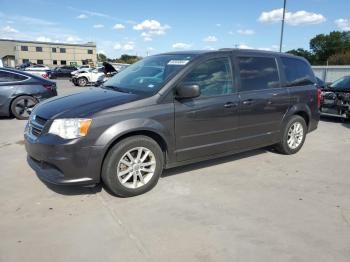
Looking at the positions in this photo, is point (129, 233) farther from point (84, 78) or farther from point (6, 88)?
point (84, 78)

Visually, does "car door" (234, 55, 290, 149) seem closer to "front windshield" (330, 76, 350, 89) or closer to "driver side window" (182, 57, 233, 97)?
"driver side window" (182, 57, 233, 97)

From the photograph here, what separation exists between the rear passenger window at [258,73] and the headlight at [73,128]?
2505 millimetres

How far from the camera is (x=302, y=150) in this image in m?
6.68

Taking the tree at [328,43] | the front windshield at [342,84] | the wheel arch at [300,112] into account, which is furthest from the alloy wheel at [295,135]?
the tree at [328,43]

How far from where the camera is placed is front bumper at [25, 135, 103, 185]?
3725mm

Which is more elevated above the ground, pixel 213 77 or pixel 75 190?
pixel 213 77

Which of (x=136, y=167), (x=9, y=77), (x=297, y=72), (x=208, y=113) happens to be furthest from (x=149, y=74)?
(x=9, y=77)

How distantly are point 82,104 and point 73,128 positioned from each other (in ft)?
1.45

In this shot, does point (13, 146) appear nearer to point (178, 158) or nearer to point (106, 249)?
point (178, 158)

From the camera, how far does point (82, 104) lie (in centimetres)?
409

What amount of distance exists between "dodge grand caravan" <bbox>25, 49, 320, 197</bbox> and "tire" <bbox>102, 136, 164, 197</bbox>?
0.04 feet

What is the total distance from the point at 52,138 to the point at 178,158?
1.65 meters

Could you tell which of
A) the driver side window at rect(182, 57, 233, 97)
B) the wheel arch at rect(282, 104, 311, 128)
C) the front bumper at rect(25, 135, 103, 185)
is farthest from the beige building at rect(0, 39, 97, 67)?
the front bumper at rect(25, 135, 103, 185)

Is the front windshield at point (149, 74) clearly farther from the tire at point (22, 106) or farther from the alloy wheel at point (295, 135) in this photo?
the tire at point (22, 106)
